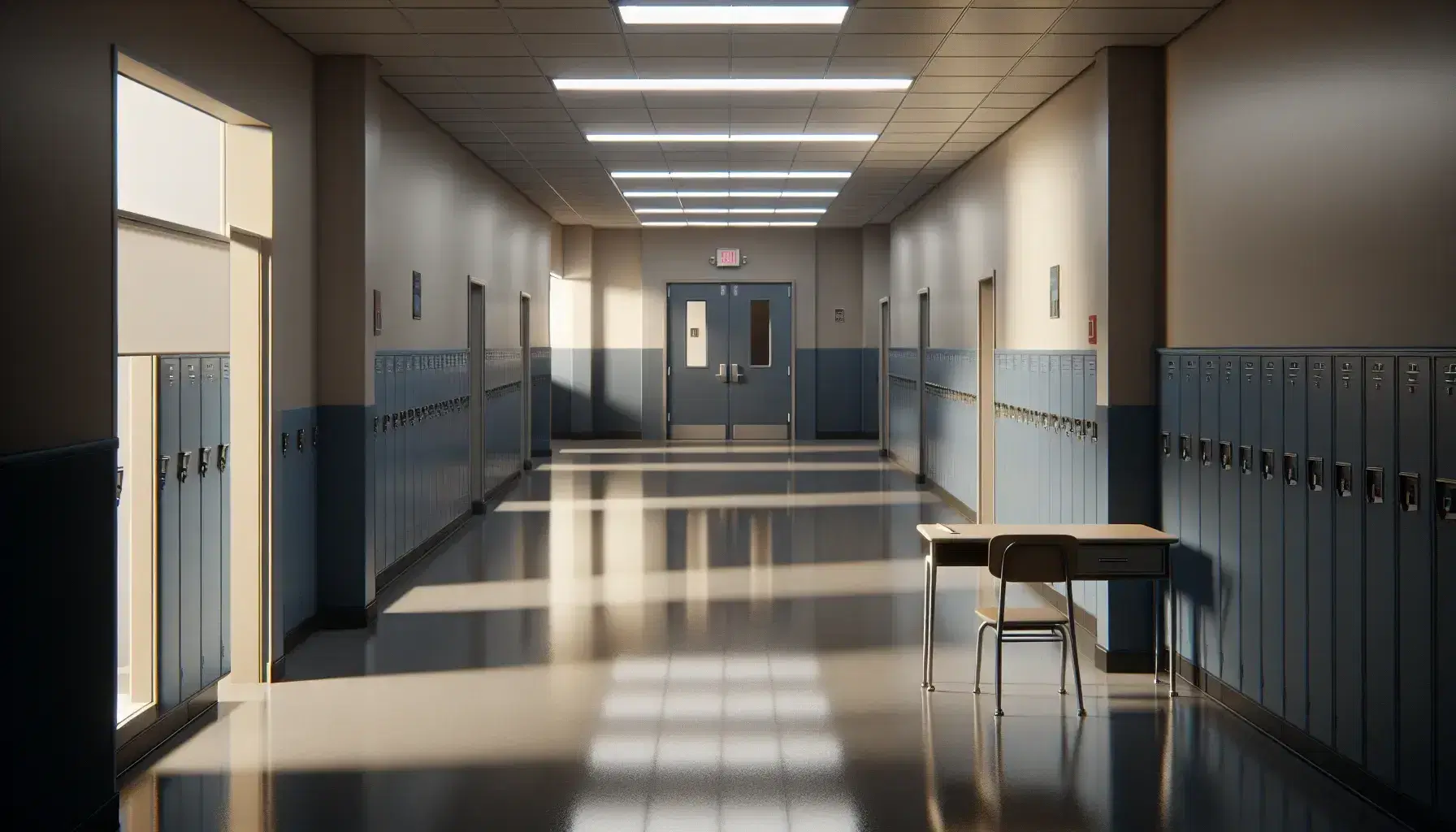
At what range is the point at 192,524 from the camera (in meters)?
5.32

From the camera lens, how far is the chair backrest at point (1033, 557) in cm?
547

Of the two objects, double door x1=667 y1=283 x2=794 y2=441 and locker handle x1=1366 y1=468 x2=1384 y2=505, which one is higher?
double door x1=667 y1=283 x2=794 y2=441

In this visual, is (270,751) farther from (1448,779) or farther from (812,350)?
(812,350)

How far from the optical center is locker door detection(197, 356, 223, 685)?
5.45m

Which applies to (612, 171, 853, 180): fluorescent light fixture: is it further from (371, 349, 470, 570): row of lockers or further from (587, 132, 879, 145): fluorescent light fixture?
(371, 349, 470, 570): row of lockers

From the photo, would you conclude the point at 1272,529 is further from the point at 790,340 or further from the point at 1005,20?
the point at 790,340

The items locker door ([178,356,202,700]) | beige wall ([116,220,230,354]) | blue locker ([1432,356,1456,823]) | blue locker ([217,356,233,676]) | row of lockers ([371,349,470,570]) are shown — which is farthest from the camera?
row of lockers ([371,349,470,570])

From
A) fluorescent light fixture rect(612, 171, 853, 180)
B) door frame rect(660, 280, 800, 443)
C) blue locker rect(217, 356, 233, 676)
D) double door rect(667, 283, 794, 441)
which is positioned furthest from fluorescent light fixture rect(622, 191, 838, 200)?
blue locker rect(217, 356, 233, 676)

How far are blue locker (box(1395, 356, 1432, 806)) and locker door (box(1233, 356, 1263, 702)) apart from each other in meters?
1.09

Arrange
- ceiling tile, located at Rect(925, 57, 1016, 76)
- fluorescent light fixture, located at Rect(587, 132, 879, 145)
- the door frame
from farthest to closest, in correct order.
A: the door frame, fluorescent light fixture, located at Rect(587, 132, 879, 145), ceiling tile, located at Rect(925, 57, 1016, 76)

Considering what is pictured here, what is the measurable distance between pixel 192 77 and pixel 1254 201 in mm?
4468

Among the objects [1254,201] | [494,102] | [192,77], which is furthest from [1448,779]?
[494,102]

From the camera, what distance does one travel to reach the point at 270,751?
4957 mm

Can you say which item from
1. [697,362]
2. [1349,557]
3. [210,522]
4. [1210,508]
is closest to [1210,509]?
[1210,508]
